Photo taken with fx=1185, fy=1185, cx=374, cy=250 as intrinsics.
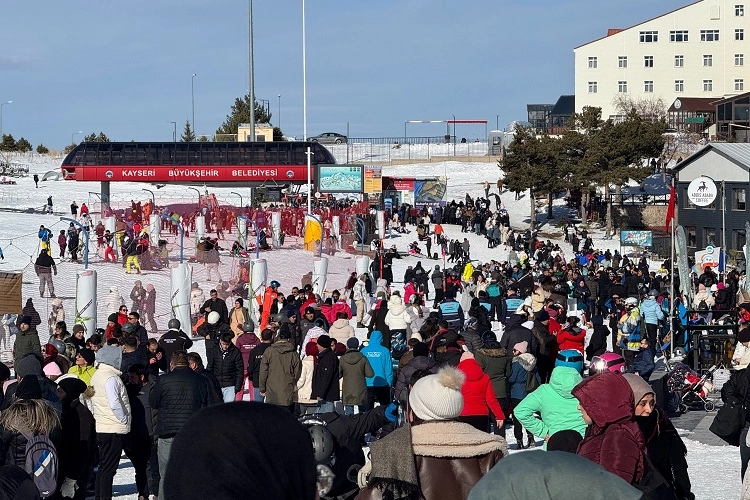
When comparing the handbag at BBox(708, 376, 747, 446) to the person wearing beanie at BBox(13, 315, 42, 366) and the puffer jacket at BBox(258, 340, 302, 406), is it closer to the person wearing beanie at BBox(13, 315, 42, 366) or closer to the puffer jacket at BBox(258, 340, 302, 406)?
the puffer jacket at BBox(258, 340, 302, 406)

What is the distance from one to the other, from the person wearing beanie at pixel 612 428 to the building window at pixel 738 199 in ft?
147

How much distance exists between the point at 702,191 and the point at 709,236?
822 centimetres

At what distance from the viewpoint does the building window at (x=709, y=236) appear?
4859cm

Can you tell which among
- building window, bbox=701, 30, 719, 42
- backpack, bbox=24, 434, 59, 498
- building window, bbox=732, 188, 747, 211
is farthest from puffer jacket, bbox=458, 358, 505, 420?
building window, bbox=701, 30, 719, 42

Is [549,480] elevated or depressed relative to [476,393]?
elevated

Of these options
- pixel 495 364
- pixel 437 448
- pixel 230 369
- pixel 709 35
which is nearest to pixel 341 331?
pixel 230 369

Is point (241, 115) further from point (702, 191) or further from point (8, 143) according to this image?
point (702, 191)

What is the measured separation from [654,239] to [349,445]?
1599 inches

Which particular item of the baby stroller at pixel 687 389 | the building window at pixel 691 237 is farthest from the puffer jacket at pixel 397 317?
the building window at pixel 691 237

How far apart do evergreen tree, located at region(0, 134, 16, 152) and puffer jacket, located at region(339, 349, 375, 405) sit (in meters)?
91.3

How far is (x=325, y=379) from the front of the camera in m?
12.0

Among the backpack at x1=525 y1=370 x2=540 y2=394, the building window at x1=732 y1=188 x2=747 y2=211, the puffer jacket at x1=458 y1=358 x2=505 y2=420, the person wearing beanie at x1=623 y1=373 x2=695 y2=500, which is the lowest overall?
the backpack at x1=525 y1=370 x2=540 y2=394

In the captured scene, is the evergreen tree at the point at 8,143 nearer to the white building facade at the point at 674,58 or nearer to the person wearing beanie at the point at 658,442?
the white building facade at the point at 674,58

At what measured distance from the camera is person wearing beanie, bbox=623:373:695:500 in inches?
221
